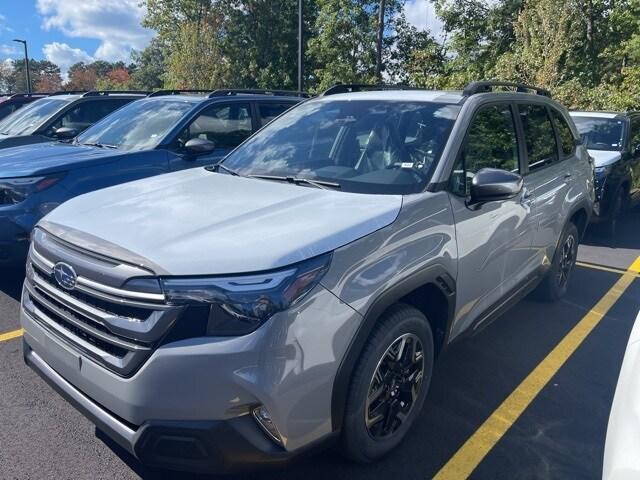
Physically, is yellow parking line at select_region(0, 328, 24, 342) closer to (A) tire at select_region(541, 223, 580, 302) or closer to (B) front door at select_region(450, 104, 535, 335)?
(B) front door at select_region(450, 104, 535, 335)

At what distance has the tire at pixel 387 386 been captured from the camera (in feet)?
7.66

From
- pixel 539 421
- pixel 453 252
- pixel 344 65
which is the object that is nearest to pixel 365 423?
pixel 453 252

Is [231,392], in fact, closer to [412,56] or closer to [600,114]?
[600,114]

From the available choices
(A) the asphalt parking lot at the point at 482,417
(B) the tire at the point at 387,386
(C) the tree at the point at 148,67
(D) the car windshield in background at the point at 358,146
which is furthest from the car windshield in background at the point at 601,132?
(C) the tree at the point at 148,67

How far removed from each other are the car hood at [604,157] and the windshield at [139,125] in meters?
5.55

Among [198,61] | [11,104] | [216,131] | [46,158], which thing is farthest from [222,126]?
[198,61]

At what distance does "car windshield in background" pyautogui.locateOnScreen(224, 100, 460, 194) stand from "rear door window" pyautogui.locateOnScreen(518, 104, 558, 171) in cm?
102

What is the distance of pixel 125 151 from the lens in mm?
5250

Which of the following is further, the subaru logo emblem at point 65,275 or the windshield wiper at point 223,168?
the windshield wiper at point 223,168

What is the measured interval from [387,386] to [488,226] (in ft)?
3.95

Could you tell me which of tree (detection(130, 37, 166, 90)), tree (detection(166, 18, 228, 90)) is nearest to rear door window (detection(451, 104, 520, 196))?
tree (detection(166, 18, 228, 90))

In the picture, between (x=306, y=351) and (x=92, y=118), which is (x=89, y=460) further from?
(x=92, y=118)

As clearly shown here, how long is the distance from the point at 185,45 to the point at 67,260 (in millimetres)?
28415

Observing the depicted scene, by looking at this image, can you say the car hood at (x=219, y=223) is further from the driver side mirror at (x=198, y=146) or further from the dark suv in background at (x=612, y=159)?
the dark suv in background at (x=612, y=159)
